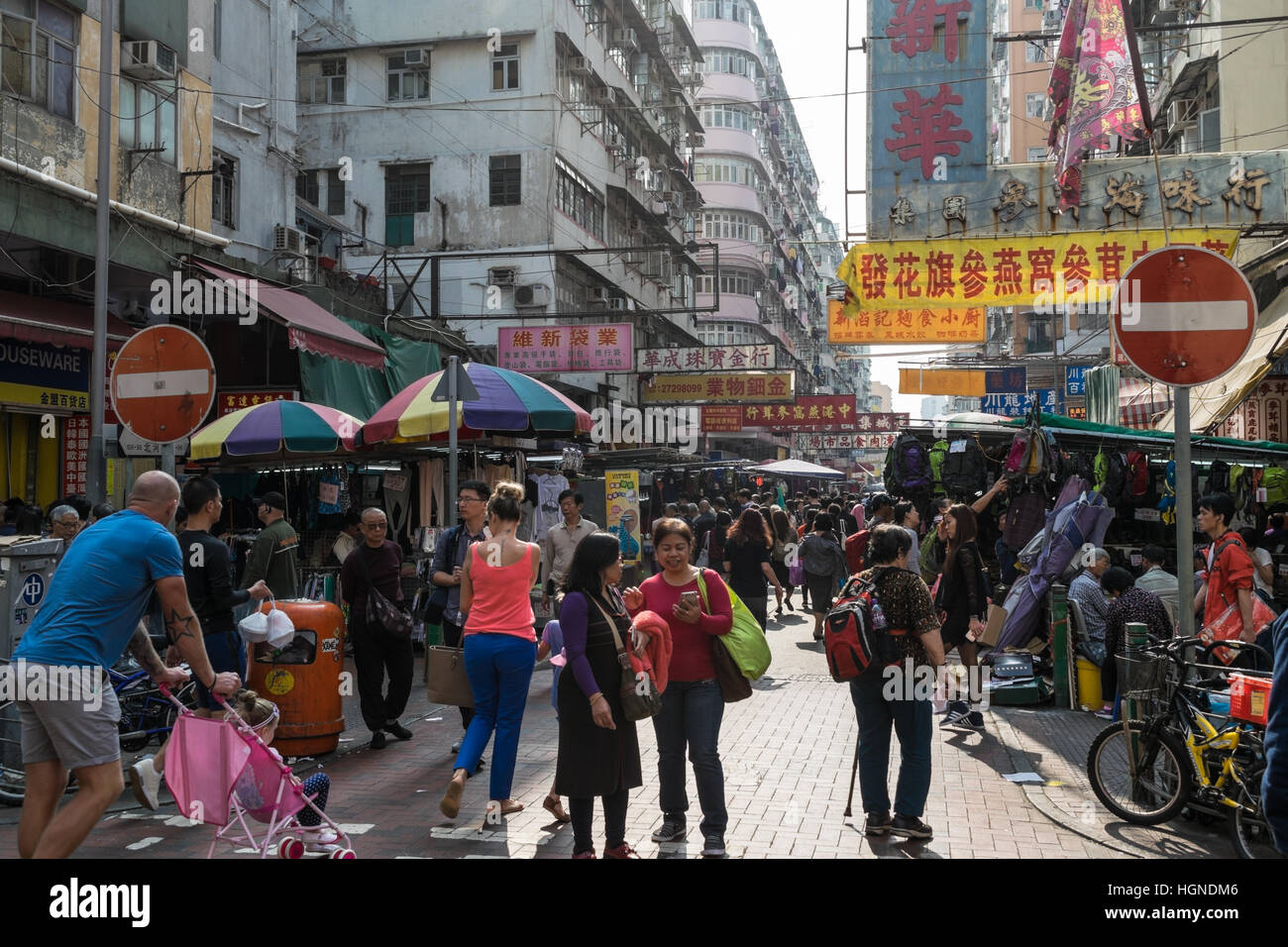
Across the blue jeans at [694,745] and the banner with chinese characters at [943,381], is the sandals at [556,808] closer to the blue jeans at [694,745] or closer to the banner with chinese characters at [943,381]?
the blue jeans at [694,745]

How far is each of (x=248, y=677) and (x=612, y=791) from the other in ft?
11.4

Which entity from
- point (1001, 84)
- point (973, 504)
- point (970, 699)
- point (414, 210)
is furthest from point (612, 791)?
point (1001, 84)

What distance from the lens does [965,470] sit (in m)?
12.4

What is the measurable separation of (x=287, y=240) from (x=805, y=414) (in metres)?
19.0

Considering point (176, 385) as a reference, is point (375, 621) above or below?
below

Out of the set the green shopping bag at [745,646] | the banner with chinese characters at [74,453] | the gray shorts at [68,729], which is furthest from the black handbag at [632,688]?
the banner with chinese characters at [74,453]

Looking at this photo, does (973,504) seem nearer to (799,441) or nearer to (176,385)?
(176,385)

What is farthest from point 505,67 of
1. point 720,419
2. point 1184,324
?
point 1184,324

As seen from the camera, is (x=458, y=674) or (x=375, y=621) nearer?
(x=458, y=674)

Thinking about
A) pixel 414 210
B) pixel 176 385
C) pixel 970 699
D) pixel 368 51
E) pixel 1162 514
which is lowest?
pixel 970 699

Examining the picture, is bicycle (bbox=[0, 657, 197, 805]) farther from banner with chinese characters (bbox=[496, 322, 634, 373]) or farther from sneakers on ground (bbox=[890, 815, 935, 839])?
banner with chinese characters (bbox=[496, 322, 634, 373])

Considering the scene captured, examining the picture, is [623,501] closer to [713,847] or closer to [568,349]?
[568,349]

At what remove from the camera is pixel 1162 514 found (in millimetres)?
11484
